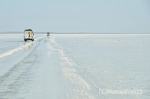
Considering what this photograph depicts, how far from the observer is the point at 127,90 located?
9.71m

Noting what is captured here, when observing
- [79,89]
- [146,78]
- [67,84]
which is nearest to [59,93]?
[79,89]

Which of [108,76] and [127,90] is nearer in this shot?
[127,90]

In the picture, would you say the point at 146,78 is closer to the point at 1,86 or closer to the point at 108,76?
the point at 108,76

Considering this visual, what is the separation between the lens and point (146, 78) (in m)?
12.4

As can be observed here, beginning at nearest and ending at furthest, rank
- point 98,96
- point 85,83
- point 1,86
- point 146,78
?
point 98,96 → point 1,86 → point 85,83 → point 146,78

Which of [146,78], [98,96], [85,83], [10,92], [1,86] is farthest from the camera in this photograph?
[146,78]

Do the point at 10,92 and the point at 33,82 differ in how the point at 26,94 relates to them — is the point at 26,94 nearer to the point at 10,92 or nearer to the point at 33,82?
the point at 10,92

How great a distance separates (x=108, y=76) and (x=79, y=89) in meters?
3.45

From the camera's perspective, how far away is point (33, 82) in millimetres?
11234

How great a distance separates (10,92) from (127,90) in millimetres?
3461

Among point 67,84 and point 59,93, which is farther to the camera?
point 67,84

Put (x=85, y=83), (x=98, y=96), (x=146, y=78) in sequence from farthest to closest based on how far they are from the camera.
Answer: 1. (x=146, y=78)
2. (x=85, y=83)
3. (x=98, y=96)

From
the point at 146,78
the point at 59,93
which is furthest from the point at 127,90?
the point at 146,78

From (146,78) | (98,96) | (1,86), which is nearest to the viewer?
(98,96)
